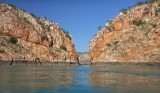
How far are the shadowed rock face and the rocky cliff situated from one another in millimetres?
19990

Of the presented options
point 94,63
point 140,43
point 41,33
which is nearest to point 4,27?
point 41,33

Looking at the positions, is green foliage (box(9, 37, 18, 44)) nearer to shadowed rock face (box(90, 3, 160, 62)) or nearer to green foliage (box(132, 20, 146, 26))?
shadowed rock face (box(90, 3, 160, 62))

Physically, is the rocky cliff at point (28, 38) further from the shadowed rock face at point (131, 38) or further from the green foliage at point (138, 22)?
the green foliage at point (138, 22)

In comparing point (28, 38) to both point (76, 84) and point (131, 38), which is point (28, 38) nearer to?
point (131, 38)

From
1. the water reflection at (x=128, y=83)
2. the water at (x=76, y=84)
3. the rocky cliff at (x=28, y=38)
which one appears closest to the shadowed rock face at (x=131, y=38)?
the rocky cliff at (x=28, y=38)

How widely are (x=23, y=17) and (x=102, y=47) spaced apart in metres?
42.4

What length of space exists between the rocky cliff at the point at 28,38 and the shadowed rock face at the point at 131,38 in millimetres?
19990

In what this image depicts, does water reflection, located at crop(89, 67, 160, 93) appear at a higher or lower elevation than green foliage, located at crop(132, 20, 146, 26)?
lower

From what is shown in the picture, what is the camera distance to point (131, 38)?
151 m

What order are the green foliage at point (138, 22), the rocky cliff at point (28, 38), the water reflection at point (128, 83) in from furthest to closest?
the green foliage at point (138, 22) → the rocky cliff at point (28, 38) → the water reflection at point (128, 83)

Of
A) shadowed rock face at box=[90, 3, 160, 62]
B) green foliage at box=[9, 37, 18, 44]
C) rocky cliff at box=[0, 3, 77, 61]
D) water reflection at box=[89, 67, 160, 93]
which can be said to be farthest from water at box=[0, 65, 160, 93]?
green foliage at box=[9, 37, 18, 44]

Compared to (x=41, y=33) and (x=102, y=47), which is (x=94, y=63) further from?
(x=41, y=33)

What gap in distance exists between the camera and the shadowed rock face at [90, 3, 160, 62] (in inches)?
5497

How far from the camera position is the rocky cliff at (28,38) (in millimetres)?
144875
